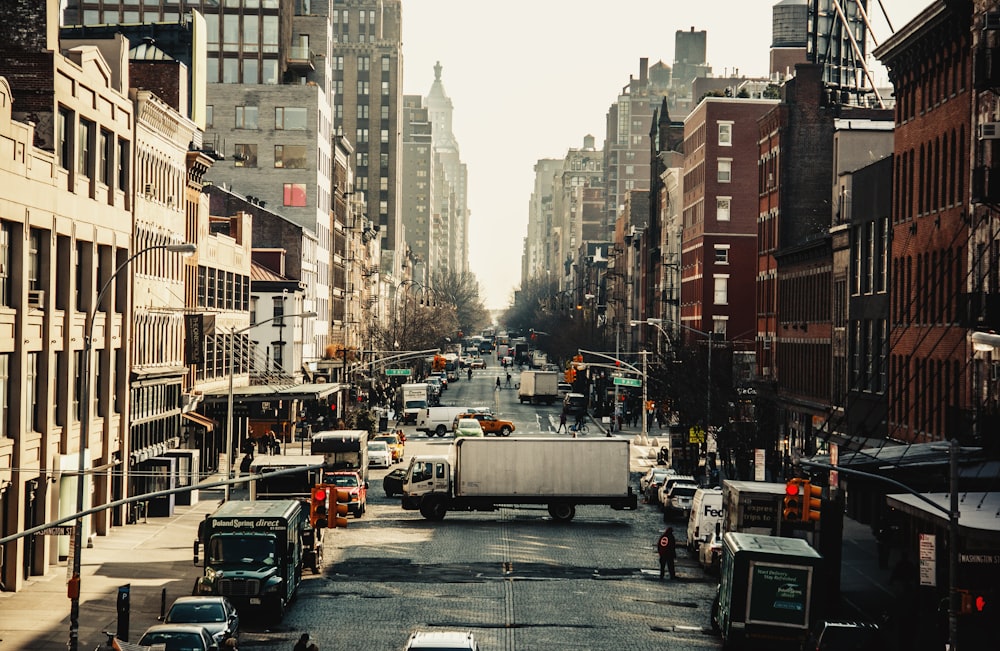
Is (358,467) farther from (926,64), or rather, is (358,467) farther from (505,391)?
(505,391)

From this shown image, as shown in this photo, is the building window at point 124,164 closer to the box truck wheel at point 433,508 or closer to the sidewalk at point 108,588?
the sidewalk at point 108,588

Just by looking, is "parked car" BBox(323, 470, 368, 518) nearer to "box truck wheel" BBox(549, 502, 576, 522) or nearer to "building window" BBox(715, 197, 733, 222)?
"box truck wheel" BBox(549, 502, 576, 522)

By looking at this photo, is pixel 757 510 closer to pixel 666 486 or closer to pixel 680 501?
pixel 680 501

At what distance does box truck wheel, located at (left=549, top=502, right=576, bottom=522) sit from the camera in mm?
57812

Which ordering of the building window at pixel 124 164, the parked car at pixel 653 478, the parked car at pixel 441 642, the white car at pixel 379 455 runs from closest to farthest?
the parked car at pixel 441 642 < the building window at pixel 124 164 < the parked car at pixel 653 478 < the white car at pixel 379 455

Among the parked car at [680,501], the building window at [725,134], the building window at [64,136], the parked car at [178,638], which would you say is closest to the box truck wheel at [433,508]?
the parked car at [680,501]

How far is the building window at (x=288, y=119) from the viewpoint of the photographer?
4830 inches

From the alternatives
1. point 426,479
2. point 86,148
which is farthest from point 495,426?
point 86,148

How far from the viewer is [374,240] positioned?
187750 millimetres

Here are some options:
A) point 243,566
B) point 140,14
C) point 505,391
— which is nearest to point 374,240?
point 505,391

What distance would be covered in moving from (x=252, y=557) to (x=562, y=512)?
22.4m

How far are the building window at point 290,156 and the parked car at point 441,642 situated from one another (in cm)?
9918

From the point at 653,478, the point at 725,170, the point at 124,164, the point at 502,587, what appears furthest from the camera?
the point at 725,170

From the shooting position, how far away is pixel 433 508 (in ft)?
190
